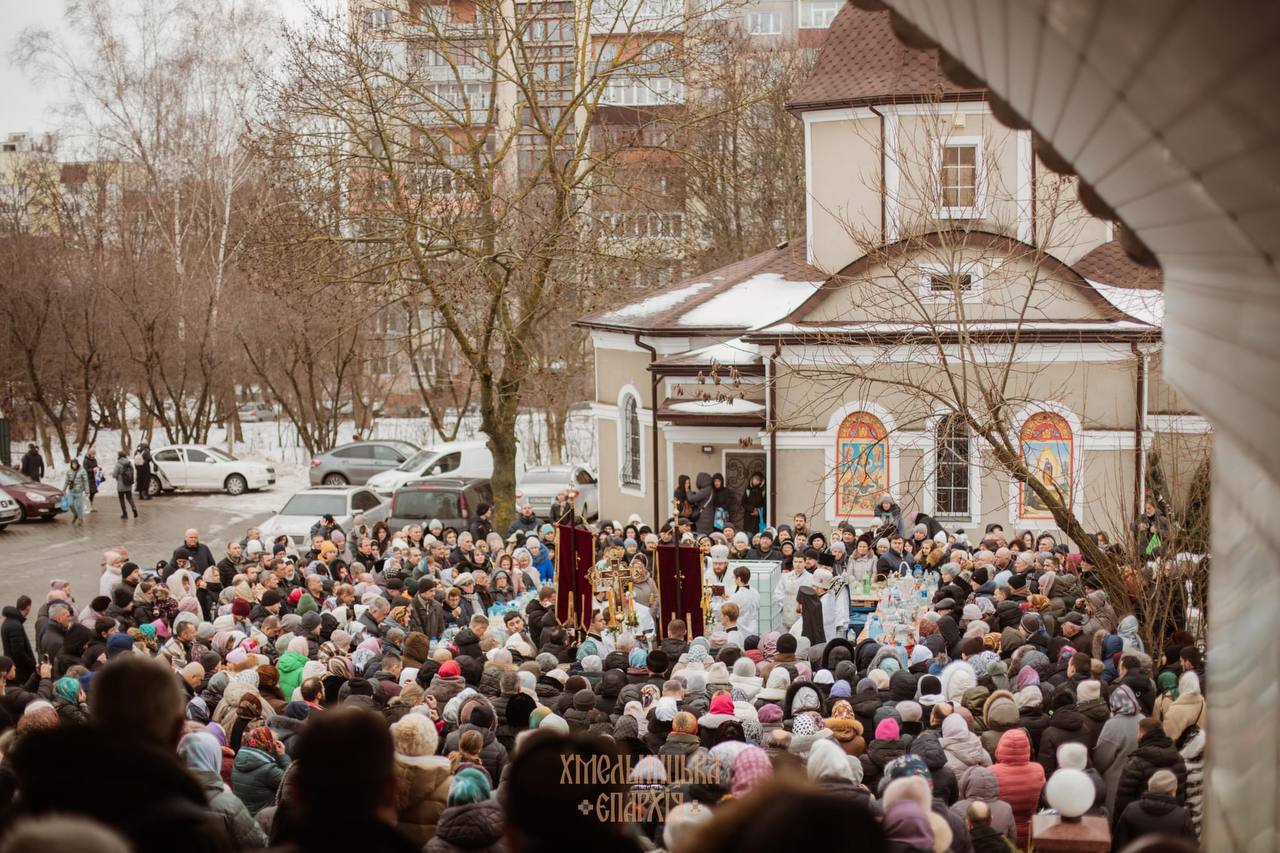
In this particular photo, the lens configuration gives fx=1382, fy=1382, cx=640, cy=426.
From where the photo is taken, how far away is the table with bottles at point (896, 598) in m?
16.6

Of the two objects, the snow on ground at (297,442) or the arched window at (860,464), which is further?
the snow on ground at (297,442)

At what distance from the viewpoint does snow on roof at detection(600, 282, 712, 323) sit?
96.0ft

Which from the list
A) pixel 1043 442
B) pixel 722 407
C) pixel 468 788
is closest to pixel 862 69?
pixel 722 407

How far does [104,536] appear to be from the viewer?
29.4 metres

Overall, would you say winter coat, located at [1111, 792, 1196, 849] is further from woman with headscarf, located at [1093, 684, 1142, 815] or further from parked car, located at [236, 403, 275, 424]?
parked car, located at [236, 403, 275, 424]

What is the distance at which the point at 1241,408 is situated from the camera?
343 centimetres

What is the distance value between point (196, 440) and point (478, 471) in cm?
1231

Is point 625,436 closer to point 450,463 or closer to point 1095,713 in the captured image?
point 450,463

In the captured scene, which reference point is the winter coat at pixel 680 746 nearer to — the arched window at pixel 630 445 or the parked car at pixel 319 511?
the parked car at pixel 319 511

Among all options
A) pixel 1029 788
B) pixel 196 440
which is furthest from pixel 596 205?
pixel 1029 788

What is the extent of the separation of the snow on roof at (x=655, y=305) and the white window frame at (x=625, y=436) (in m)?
1.53

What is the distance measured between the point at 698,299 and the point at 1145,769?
20.5m

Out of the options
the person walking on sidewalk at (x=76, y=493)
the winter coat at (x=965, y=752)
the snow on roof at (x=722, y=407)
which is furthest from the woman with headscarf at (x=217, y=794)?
the person walking on sidewalk at (x=76, y=493)

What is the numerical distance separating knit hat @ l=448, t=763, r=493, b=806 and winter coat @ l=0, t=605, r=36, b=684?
8414mm
